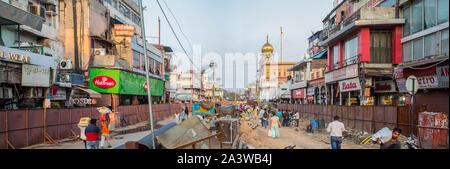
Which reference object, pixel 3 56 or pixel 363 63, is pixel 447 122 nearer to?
pixel 363 63

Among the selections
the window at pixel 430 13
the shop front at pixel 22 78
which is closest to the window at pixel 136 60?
the shop front at pixel 22 78

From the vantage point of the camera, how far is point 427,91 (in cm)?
1395

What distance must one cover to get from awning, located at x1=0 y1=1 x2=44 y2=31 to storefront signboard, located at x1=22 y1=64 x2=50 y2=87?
2.90 meters

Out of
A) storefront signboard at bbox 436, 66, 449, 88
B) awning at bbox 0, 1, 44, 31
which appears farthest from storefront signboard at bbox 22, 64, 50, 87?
storefront signboard at bbox 436, 66, 449, 88

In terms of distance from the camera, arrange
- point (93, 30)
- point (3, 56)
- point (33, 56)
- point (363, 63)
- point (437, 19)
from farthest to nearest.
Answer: point (93, 30) < point (363, 63) < point (33, 56) < point (3, 56) < point (437, 19)

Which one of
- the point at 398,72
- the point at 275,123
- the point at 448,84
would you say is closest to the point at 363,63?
the point at 398,72

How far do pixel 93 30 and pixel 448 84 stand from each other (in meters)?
28.0

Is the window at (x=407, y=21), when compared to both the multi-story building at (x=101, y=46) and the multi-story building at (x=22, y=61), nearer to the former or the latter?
the multi-story building at (x=22, y=61)

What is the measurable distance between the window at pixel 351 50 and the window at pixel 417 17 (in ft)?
13.8

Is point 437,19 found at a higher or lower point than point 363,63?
higher

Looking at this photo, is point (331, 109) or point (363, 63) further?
point (331, 109)

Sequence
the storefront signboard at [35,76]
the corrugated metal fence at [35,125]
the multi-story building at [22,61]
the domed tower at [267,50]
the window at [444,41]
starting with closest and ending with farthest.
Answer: the corrugated metal fence at [35,125], the window at [444,41], the multi-story building at [22,61], the storefront signboard at [35,76], the domed tower at [267,50]

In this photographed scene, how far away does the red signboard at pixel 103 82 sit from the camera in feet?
85.2

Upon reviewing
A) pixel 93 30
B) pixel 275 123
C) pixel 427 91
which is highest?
pixel 93 30
